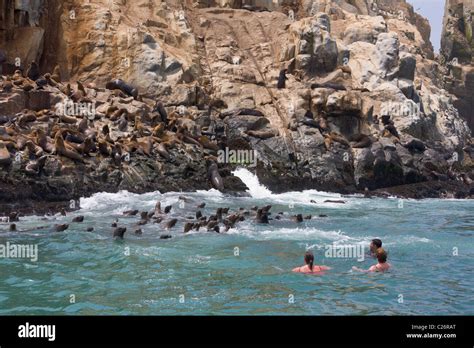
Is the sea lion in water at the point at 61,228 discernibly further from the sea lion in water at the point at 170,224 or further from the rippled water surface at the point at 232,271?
the sea lion in water at the point at 170,224

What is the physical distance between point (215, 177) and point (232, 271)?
1493 cm

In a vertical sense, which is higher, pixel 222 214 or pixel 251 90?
pixel 251 90

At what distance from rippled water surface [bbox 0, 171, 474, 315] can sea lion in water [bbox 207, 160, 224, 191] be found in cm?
608

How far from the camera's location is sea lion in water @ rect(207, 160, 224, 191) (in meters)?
27.5

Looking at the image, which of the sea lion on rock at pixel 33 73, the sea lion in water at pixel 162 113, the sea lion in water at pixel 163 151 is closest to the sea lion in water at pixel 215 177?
the sea lion in water at pixel 163 151

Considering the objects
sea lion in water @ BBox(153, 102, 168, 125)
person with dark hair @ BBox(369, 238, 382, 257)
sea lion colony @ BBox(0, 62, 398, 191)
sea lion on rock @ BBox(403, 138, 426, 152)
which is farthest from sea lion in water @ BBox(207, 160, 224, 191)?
person with dark hair @ BBox(369, 238, 382, 257)

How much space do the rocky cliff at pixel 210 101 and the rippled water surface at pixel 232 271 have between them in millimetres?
4816

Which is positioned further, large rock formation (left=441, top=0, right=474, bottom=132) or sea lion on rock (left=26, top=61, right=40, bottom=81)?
large rock formation (left=441, top=0, right=474, bottom=132)

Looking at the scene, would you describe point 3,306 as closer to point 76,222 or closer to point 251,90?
point 76,222

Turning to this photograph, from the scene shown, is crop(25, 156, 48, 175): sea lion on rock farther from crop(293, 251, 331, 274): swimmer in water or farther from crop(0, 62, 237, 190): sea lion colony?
crop(293, 251, 331, 274): swimmer in water

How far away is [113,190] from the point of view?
23.7m

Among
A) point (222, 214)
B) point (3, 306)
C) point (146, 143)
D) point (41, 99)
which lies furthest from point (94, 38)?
point (3, 306)
